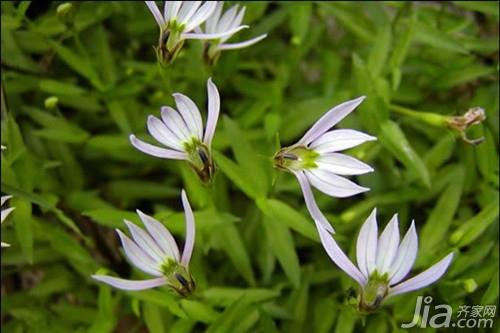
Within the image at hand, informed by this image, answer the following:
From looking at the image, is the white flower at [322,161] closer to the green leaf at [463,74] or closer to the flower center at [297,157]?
the flower center at [297,157]

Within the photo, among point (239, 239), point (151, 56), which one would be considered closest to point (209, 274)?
point (239, 239)

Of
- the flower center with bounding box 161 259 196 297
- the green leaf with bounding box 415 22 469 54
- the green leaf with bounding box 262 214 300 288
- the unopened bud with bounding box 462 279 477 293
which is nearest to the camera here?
the flower center with bounding box 161 259 196 297

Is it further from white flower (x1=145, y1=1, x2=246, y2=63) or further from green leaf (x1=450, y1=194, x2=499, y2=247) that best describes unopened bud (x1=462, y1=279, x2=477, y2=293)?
white flower (x1=145, y1=1, x2=246, y2=63)

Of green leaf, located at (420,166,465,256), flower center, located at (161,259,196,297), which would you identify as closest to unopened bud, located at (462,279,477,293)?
green leaf, located at (420,166,465,256)

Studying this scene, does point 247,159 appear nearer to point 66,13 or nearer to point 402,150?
point 402,150

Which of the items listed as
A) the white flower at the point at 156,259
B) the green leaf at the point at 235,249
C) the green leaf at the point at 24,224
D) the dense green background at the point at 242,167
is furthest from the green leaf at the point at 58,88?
the white flower at the point at 156,259

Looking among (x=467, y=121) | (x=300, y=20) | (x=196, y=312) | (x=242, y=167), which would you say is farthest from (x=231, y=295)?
(x=300, y=20)
